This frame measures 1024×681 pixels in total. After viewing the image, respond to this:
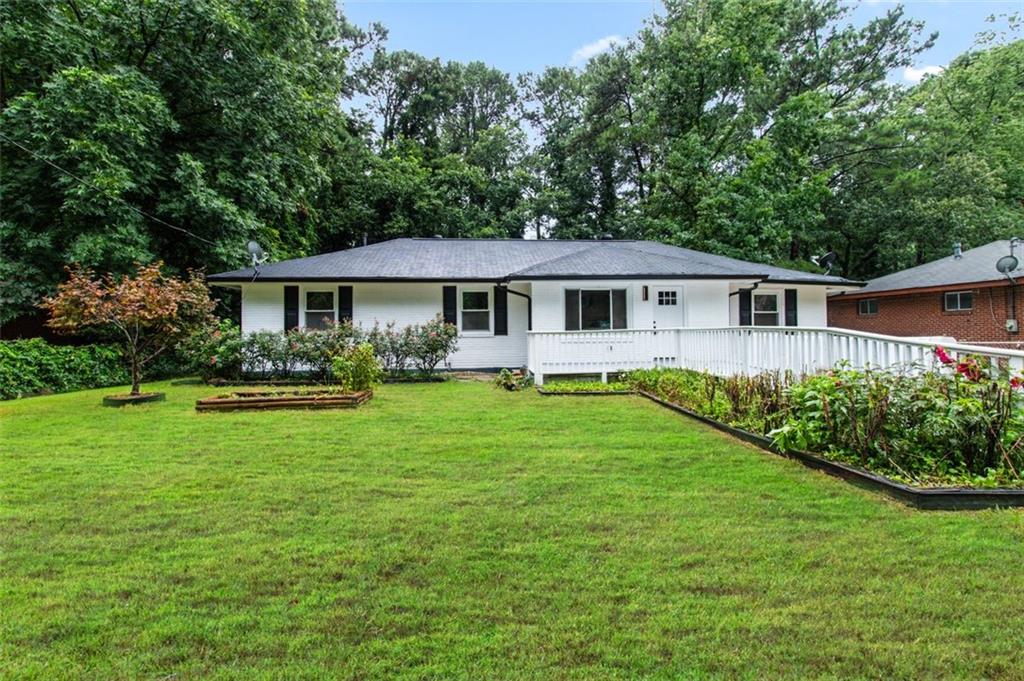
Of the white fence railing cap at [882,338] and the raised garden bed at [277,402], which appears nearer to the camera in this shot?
the white fence railing cap at [882,338]

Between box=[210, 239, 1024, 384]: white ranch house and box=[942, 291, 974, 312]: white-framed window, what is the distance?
4585 mm

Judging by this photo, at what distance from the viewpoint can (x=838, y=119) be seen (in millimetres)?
22516

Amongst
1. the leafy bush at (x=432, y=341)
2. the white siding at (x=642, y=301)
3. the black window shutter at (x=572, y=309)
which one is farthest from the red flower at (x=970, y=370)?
the leafy bush at (x=432, y=341)

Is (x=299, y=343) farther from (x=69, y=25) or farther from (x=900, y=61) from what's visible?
(x=900, y=61)

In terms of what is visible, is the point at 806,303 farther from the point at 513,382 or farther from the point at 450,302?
the point at 450,302

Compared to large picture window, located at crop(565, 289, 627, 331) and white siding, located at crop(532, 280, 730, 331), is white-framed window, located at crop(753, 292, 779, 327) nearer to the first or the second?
white siding, located at crop(532, 280, 730, 331)

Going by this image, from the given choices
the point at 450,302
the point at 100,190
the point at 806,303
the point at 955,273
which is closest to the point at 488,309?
the point at 450,302

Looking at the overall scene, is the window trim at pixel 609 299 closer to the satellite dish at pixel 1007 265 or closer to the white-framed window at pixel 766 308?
the white-framed window at pixel 766 308

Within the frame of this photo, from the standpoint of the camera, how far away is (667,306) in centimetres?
1283

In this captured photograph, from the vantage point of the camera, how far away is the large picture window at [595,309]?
1247cm

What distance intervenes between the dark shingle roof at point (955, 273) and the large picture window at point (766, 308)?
5.79m

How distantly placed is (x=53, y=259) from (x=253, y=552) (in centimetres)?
1493

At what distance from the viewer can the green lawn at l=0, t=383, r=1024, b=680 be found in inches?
77.9

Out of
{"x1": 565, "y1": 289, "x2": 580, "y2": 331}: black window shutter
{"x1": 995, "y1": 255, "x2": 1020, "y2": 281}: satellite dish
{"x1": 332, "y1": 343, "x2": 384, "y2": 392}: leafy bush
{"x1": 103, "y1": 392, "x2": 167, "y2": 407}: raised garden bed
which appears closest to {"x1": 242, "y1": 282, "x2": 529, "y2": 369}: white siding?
{"x1": 565, "y1": 289, "x2": 580, "y2": 331}: black window shutter
